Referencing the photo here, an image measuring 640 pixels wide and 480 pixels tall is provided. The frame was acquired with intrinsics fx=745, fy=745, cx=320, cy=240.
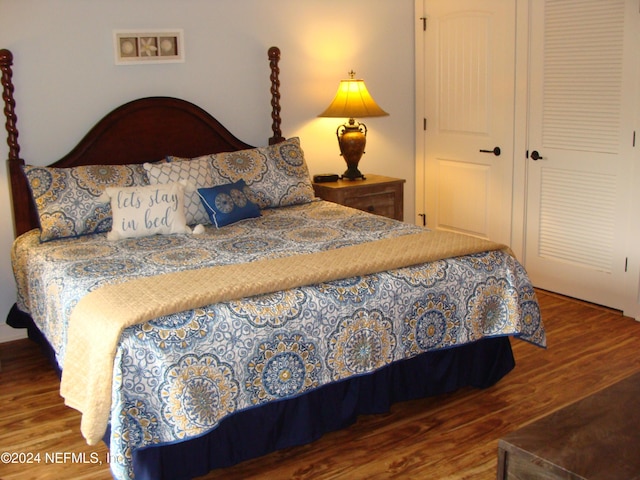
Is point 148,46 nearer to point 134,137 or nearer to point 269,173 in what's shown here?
point 134,137

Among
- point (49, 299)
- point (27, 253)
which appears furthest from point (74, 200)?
point (49, 299)

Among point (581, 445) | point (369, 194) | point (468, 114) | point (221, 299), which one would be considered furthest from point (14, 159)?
point (581, 445)

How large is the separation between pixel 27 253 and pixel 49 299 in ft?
1.94

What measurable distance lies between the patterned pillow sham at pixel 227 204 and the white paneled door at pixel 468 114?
67.0 inches

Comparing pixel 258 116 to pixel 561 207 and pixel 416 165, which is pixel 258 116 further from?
pixel 561 207

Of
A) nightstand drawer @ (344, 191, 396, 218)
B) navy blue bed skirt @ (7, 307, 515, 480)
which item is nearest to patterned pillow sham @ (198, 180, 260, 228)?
nightstand drawer @ (344, 191, 396, 218)

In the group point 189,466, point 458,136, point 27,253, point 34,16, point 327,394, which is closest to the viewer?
point 189,466

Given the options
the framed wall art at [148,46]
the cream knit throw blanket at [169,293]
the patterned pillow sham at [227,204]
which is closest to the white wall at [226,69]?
the framed wall art at [148,46]

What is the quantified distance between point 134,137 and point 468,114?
2153 millimetres

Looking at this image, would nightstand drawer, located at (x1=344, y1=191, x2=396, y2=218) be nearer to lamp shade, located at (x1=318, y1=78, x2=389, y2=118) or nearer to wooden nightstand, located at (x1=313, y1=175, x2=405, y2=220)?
wooden nightstand, located at (x1=313, y1=175, x2=405, y2=220)

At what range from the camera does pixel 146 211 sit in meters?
3.54

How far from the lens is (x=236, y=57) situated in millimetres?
4406

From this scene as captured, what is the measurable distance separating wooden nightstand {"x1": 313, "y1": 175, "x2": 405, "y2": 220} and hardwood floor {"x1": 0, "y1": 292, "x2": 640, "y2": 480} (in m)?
1.30

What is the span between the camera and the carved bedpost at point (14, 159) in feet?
12.1
